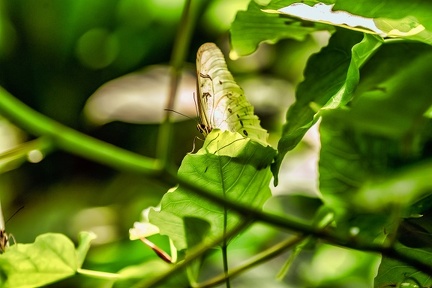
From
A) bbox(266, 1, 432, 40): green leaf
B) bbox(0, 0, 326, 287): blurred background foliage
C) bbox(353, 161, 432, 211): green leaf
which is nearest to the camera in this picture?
bbox(353, 161, 432, 211): green leaf

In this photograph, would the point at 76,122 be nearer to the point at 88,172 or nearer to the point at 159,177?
the point at 88,172

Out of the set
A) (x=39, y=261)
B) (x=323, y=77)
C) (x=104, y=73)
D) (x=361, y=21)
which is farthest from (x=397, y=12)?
(x=104, y=73)

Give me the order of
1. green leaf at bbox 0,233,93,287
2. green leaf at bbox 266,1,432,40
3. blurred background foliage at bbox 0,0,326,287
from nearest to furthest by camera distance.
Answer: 1. green leaf at bbox 266,1,432,40
2. green leaf at bbox 0,233,93,287
3. blurred background foliage at bbox 0,0,326,287

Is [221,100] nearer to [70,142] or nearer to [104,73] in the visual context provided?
[70,142]

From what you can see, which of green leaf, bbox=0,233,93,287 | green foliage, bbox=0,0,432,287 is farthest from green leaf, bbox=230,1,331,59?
green leaf, bbox=0,233,93,287

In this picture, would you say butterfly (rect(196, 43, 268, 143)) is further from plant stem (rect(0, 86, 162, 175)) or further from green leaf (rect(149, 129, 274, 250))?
plant stem (rect(0, 86, 162, 175))

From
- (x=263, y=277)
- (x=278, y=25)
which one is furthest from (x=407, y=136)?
(x=263, y=277)

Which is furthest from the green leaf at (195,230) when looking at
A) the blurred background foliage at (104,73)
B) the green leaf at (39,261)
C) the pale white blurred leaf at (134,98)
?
the pale white blurred leaf at (134,98)
